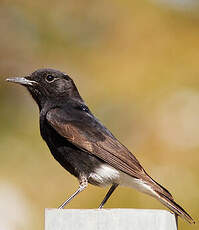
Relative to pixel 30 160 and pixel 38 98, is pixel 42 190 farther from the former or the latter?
pixel 38 98

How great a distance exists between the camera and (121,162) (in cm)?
512

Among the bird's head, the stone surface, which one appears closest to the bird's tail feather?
the stone surface

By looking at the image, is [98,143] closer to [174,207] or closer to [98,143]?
[98,143]

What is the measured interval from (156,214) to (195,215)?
2874mm

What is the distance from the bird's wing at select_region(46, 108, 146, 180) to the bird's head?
29 cm

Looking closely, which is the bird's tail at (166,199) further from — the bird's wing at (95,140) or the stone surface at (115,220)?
the stone surface at (115,220)

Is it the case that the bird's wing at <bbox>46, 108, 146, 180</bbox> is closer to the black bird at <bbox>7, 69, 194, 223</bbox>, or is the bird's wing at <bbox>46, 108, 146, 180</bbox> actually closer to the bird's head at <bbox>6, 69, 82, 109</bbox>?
the black bird at <bbox>7, 69, 194, 223</bbox>

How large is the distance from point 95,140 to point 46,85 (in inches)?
31.8

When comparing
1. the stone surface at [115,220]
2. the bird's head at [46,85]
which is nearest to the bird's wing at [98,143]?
the bird's head at [46,85]

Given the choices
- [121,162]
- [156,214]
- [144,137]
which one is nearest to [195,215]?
[144,137]

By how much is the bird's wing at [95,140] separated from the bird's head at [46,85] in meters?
0.29

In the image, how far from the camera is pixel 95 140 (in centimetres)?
529

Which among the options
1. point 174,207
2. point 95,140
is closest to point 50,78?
point 95,140

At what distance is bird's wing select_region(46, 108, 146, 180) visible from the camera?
5116 mm
